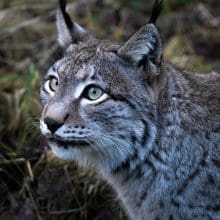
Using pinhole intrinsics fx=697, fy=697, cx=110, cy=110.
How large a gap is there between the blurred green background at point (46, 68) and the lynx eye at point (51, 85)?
0.49 metres

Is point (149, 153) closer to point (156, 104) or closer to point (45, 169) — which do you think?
point (156, 104)

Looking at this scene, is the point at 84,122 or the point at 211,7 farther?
the point at 211,7

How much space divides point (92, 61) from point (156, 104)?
555mm

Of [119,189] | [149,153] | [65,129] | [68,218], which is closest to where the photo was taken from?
[65,129]

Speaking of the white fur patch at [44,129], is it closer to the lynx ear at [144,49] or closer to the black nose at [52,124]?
the black nose at [52,124]

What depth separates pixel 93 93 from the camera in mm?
4887

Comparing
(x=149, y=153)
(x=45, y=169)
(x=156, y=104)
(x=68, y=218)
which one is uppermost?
(x=156, y=104)

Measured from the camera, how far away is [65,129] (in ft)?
15.6

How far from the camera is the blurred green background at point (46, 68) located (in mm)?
6461

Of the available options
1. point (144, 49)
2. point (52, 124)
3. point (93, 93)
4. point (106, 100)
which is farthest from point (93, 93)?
point (144, 49)

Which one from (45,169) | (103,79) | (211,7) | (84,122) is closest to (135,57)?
(103,79)

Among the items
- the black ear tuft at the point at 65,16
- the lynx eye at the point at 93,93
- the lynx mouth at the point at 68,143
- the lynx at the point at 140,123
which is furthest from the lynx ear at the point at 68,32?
the lynx mouth at the point at 68,143

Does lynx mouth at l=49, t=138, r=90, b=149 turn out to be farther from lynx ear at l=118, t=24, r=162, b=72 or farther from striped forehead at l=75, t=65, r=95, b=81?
lynx ear at l=118, t=24, r=162, b=72

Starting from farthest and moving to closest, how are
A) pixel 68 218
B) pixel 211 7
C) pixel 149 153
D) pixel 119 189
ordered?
1. pixel 211 7
2. pixel 68 218
3. pixel 119 189
4. pixel 149 153
